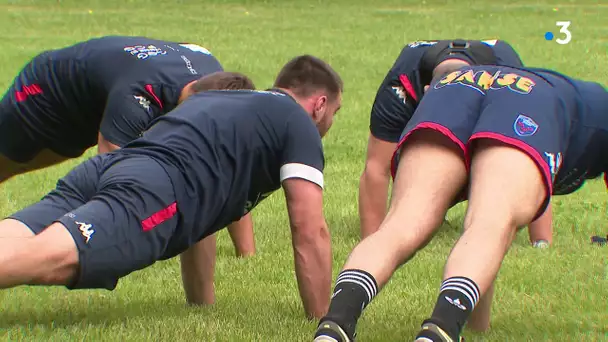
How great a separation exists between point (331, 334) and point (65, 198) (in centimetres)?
168

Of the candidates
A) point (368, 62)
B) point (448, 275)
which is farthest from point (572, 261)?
point (368, 62)

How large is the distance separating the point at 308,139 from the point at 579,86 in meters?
1.28

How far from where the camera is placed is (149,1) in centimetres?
2872

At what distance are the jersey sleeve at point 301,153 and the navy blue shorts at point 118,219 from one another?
59 centimetres

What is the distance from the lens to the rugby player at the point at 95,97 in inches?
257

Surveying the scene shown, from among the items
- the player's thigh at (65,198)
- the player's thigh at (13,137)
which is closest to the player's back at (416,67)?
the player's thigh at (13,137)

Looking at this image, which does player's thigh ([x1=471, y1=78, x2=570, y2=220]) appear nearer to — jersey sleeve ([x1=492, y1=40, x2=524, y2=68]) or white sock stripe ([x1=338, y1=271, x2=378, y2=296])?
white sock stripe ([x1=338, y1=271, x2=378, y2=296])

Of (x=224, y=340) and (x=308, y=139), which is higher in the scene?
(x=308, y=139)

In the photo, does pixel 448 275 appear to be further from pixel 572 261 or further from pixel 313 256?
pixel 572 261

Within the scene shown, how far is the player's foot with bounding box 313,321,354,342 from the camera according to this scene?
3930 mm

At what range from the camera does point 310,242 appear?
5129 mm

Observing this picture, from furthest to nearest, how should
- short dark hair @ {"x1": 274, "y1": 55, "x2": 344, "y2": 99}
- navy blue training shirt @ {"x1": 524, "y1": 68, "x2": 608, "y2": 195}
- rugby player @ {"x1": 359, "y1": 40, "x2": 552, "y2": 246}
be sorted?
rugby player @ {"x1": 359, "y1": 40, "x2": 552, "y2": 246} < short dark hair @ {"x1": 274, "y1": 55, "x2": 344, "y2": 99} < navy blue training shirt @ {"x1": 524, "y1": 68, "x2": 608, "y2": 195}

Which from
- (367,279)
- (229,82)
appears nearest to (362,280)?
(367,279)

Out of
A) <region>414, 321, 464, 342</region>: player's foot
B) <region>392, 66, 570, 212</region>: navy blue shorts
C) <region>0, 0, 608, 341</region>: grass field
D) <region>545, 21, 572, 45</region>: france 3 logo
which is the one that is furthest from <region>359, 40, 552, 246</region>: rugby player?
<region>545, 21, 572, 45</region>: france 3 logo
